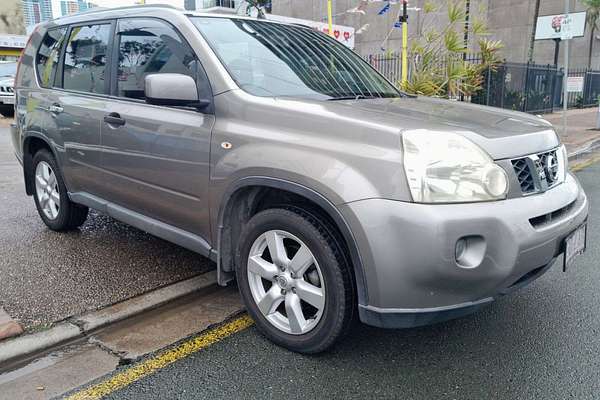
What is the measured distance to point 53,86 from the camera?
4539 mm

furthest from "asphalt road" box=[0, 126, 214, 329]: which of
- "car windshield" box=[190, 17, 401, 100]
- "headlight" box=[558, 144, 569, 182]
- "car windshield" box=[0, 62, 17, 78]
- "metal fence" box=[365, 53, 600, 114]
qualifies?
"car windshield" box=[0, 62, 17, 78]

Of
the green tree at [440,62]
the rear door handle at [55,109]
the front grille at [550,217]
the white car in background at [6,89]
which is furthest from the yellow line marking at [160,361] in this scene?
the white car in background at [6,89]

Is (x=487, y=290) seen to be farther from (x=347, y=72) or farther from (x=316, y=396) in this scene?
(x=347, y=72)

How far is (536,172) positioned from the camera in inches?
105

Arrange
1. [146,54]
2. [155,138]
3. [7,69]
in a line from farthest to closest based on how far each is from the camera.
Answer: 1. [7,69]
2. [146,54]
3. [155,138]

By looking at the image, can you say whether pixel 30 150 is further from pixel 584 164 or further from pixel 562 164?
pixel 584 164

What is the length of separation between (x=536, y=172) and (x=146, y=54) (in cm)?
260

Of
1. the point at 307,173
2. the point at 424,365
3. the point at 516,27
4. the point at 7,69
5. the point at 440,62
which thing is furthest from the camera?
the point at 516,27

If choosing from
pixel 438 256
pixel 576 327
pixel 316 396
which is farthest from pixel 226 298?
pixel 576 327

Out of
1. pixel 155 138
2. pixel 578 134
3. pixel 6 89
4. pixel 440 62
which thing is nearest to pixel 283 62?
pixel 155 138

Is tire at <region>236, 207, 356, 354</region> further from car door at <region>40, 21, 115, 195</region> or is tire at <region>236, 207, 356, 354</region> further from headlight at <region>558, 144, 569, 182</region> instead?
car door at <region>40, 21, 115, 195</region>

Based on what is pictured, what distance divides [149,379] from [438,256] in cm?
158

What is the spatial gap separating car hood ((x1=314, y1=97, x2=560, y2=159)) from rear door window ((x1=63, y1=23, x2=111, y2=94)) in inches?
78.7

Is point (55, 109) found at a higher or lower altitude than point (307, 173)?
higher
